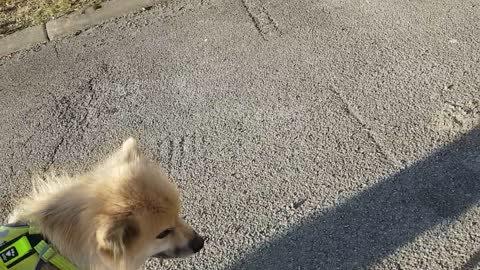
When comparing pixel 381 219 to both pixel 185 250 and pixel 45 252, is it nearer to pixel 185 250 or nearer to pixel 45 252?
pixel 185 250

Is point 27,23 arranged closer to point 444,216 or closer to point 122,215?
point 122,215

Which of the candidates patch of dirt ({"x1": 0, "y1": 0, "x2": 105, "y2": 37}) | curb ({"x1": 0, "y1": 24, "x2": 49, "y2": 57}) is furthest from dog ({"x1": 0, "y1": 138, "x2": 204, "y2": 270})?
patch of dirt ({"x1": 0, "y1": 0, "x2": 105, "y2": 37})

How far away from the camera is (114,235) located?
7.64 ft

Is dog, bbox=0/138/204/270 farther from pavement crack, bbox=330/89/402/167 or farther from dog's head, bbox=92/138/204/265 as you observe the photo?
pavement crack, bbox=330/89/402/167

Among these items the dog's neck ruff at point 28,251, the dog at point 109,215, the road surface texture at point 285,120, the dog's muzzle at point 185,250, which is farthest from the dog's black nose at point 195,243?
the dog's neck ruff at point 28,251

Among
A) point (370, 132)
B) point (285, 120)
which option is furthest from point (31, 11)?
point (370, 132)

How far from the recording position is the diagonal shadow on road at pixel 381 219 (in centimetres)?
316

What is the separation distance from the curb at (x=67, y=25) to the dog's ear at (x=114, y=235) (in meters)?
3.58

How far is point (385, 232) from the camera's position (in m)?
3.21

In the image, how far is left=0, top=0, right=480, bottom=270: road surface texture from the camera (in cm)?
327

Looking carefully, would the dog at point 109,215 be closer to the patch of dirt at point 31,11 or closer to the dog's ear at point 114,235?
the dog's ear at point 114,235

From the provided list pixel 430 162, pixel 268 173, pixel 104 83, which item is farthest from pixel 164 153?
pixel 430 162

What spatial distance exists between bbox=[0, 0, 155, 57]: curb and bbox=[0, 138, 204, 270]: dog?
3.09 meters

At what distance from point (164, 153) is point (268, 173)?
842 mm
